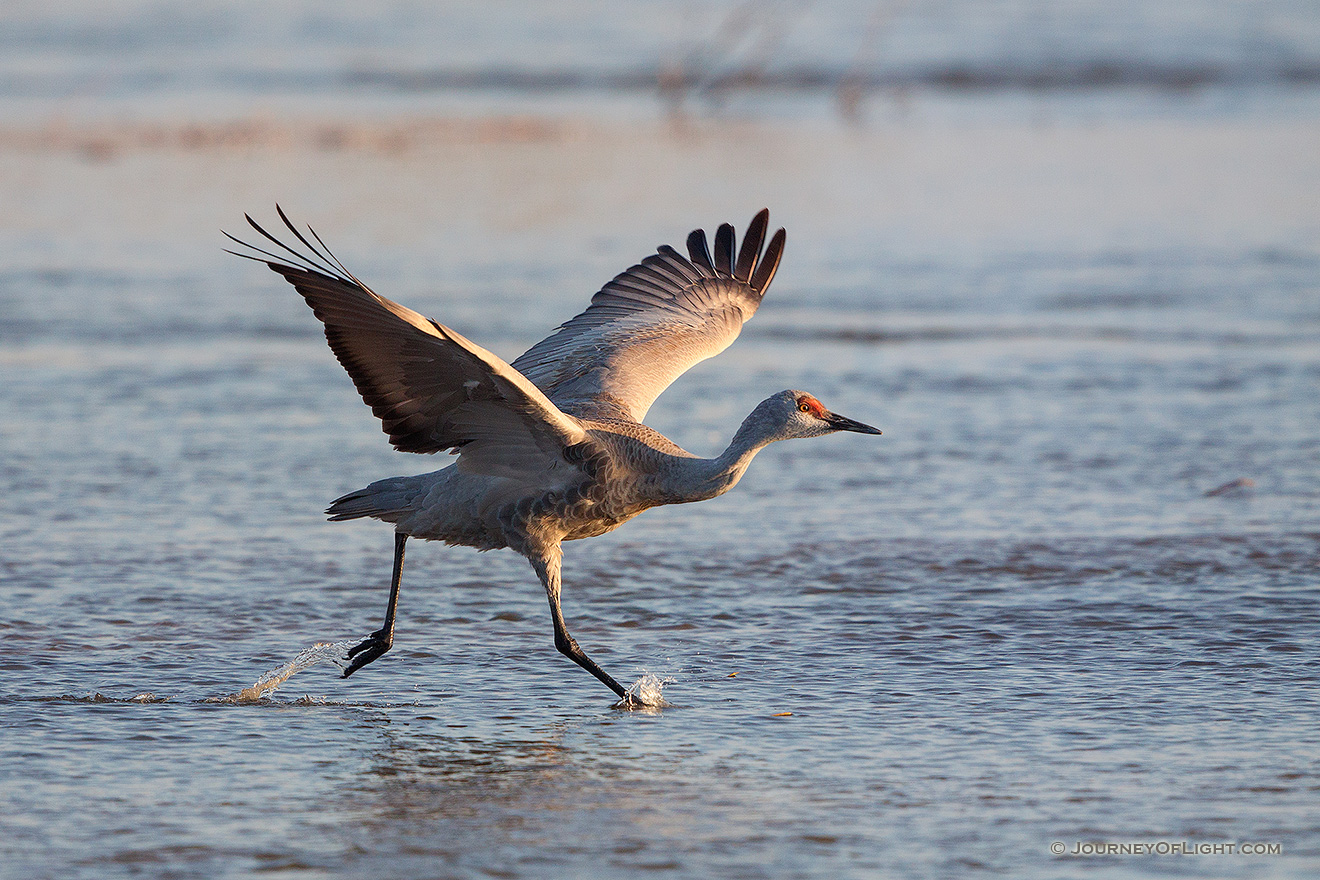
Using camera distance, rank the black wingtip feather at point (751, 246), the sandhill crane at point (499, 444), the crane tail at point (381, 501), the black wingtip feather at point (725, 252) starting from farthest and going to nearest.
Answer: the black wingtip feather at point (725, 252)
the black wingtip feather at point (751, 246)
the crane tail at point (381, 501)
the sandhill crane at point (499, 444)

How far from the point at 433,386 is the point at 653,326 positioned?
182 cm

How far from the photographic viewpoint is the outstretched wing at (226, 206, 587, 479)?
560 centimetres

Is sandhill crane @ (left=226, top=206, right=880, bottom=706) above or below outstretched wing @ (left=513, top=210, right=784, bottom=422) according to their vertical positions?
below

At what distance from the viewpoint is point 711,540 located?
815 cm

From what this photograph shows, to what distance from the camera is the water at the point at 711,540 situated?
194 inches

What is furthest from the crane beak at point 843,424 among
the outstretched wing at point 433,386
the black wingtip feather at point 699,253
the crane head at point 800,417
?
the black wingtip feather at point 699,253

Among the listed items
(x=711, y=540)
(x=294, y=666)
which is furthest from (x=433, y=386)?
(x=711, y=540)

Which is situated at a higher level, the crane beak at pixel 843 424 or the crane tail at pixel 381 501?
the crane beak at pixel 843 424

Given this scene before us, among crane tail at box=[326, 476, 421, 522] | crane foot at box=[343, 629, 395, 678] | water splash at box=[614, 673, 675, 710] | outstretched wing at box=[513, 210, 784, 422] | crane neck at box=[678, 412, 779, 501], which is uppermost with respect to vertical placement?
outstretched wing at box=[513, 210, 784, 422]

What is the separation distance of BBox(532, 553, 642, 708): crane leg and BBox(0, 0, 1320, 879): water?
10cm

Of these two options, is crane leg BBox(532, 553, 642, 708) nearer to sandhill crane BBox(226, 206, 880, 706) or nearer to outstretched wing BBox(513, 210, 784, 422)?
sandhill crane BBox(226, 206, 880, 706)

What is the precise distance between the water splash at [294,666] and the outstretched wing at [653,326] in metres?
1.22

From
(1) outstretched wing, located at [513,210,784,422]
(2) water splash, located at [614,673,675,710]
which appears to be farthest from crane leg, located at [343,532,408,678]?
(1) outstretched wing, located at [513,210,784,422]

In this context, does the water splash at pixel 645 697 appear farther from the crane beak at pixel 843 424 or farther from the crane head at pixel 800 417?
the crane beak at pixel 843 424
